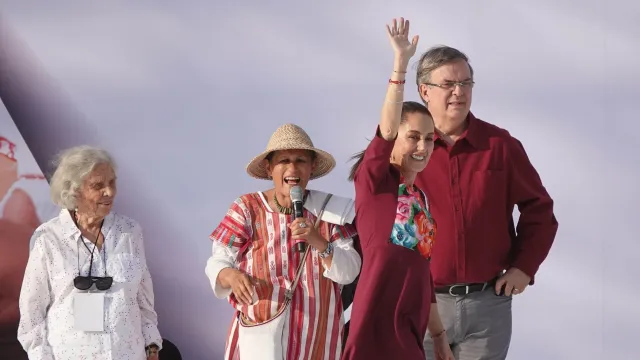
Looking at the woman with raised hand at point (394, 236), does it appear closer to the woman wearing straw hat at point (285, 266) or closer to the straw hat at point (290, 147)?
the woman wearing straw hat at point (285, 266)

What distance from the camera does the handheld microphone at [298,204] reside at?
3.15 m

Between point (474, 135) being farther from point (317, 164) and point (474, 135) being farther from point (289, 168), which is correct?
point (289, 168)

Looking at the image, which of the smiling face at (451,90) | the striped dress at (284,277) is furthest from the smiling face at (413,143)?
the smiling face at (451,90)

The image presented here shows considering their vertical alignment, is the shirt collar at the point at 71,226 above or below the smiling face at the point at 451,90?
below

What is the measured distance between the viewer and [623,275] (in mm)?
4426

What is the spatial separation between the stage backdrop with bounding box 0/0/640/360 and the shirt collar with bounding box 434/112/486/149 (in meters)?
0.83

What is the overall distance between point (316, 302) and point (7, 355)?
211cm

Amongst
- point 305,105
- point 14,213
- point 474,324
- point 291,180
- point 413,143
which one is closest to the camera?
point 413,143

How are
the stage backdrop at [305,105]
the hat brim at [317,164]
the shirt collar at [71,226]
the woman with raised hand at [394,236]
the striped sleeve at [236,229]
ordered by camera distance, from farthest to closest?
the stage backdrop at [305,105], the shirt collar at [71,226], the hat brim at [317,164], the striped sleeve at [236,229], the woman with raised hand at [394,236]

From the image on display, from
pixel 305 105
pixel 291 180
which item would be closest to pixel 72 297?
pixel 291 180

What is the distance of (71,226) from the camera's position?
3666 millimetres

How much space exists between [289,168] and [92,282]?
856mm

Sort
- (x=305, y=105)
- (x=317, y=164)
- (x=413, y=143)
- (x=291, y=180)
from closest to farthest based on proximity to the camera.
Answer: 1. (x=413, y=143)
2. (x=291, y=180)
3. (x=317, y=164)
4. (x=305, y=105)

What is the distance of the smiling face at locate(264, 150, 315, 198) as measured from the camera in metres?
3.35
